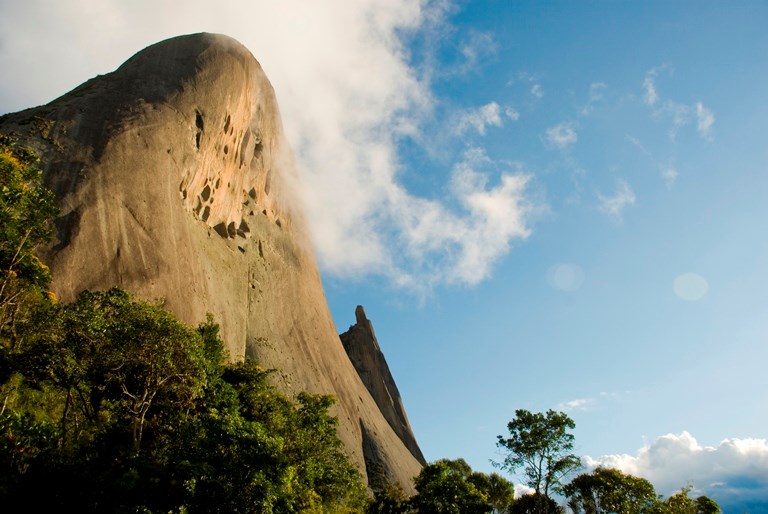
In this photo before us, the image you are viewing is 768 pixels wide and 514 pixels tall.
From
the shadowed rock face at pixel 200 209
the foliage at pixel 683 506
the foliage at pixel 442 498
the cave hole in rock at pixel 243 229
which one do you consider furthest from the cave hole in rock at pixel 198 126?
the foliage at pixel 683 506

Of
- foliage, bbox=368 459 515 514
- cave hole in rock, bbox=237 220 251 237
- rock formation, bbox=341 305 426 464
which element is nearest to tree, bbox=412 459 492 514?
A: foliage, bbox=368 459 515 514

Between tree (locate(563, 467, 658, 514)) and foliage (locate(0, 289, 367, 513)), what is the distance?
14.0 meters

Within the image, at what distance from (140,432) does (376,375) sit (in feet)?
186

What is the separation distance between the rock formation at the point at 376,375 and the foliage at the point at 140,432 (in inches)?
1768

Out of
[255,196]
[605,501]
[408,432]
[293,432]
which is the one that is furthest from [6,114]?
[408,432]

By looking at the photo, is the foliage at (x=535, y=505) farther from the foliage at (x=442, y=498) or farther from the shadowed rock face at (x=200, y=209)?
the shadowed rock face at (x=200, y=209)

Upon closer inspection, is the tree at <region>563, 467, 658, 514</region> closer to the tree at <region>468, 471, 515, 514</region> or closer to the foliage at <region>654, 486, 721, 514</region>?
the foliage at <region>654, 486, 721, 514</region>

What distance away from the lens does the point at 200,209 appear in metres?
40.5

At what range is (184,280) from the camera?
32156 mm

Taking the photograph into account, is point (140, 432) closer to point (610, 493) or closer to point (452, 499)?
point (452, 499)

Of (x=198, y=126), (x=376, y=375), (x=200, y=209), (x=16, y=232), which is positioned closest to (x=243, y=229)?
(x=200, y=209)

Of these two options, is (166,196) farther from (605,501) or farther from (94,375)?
(605,501)

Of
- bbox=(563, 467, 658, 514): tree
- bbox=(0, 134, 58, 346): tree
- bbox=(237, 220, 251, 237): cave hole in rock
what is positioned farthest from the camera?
bbox=(237, 220, 251, 237): cave hole in rock

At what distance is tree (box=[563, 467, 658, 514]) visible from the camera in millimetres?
26691
